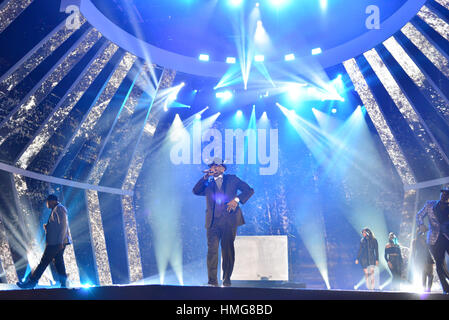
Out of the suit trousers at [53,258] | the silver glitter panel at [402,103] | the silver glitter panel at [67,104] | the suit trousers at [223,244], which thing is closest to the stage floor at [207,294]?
the suit trousers at [223,244]

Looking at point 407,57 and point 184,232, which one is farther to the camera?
point 184,232

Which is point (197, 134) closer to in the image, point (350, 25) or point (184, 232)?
point (184, 232)

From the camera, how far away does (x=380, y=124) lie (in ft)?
34.5

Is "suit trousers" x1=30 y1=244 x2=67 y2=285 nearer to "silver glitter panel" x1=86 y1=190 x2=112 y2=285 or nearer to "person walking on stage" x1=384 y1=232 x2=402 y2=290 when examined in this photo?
"silver glitter panel" x1=86 y1=190 x2=112 y2=285

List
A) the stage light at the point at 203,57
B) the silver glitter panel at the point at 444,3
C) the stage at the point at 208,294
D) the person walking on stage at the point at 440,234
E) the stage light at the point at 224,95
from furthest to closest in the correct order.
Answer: the stage light at the point at 224,95 < the stage light at the point at 203,57 < the silver glitter panel at the point at 444,3 < the person walking on stage at the point at 440,234 < the stage at the point at 208,294

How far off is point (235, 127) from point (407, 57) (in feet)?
17.8

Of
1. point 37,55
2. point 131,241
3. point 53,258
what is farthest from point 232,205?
point 131,241

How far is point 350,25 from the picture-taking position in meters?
8.84

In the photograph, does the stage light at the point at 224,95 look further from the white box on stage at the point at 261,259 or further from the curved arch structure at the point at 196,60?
the white box on stage at the point at 261,259

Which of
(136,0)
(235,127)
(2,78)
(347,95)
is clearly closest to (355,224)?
(347,95)

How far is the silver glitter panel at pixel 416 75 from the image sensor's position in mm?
8508

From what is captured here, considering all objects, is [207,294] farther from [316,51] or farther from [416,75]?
[316,51]

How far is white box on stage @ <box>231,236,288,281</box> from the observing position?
9.01 m

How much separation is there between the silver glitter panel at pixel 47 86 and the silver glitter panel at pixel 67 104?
48 cm
